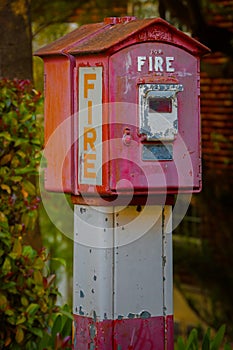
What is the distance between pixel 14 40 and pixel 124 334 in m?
2.50

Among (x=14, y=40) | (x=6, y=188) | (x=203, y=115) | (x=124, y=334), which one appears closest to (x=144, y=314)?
(x=124, y=334)

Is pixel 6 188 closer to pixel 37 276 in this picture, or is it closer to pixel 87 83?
pixel 37 276

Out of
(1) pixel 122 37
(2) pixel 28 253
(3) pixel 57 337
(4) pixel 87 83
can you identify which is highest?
(1) pixel 122 37

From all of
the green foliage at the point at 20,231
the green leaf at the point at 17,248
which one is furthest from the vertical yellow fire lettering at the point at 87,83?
the green leaf at the point at 17,248

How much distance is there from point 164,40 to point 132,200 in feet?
2.42

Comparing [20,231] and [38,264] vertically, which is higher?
[20,231]

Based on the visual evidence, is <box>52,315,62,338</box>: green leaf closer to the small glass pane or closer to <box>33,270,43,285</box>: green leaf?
<box>33,270,43,285</box>: green leaf

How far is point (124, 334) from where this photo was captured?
14.0 ft

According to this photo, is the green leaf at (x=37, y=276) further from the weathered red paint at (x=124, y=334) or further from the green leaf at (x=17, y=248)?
the weathered red paint at (x=124, y=334)

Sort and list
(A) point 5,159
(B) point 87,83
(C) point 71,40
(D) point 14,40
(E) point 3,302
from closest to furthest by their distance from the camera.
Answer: (B) point 87,83 < (C) point 71,40 < (E) point 3,302 < (A) point 5,159 < (D) point 14,40

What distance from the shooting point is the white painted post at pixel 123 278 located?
4.23 m

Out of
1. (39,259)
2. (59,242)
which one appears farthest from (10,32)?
(59,242)

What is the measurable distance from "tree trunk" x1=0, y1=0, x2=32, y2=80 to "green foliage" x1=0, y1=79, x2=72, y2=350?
2.53 ft

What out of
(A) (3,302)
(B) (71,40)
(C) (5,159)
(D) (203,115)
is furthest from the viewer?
(D) (203,115)
